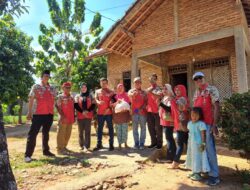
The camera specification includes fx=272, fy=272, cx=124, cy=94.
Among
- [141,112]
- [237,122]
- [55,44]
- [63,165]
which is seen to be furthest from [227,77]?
[55,44]

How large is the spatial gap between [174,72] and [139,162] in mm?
6596

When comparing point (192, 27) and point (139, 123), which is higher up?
point (192, 27)

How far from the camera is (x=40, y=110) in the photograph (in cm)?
619

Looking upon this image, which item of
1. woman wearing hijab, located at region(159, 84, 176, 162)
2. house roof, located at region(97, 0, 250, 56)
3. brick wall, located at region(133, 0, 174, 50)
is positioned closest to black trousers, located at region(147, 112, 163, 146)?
woman wearing hijab, located at region(159, 84, 176, 162)

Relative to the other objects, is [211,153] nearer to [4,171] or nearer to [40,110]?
[4,171]

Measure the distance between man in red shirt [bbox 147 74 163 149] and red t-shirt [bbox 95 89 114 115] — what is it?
38.8 inches

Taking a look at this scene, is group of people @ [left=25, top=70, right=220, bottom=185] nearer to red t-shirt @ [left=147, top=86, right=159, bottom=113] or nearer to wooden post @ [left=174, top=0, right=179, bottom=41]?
red t-shirt @ [left=147, top=86, right=159, bottom=113]

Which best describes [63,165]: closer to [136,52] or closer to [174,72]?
[136,52]

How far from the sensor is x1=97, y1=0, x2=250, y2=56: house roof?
359 inches

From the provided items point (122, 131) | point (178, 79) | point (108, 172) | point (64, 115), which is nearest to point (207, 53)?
point (178, 79)

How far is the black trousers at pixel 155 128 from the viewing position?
6473 millimetres

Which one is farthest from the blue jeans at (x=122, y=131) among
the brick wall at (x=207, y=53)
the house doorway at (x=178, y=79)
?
the house doorway at (x=178, y=79)

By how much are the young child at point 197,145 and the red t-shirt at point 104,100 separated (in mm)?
2408

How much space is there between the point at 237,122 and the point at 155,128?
2392mm
